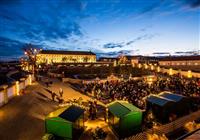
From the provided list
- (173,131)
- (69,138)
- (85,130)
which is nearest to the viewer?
(69,138)

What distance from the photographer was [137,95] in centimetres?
2239

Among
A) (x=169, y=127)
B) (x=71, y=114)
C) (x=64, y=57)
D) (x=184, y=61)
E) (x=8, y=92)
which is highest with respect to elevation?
(x=64, y=57)

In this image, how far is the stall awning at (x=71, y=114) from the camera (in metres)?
12.2

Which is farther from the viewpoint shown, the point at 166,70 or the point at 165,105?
the point at 166,70

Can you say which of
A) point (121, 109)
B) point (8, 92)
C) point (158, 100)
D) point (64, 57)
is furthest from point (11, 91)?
point (64, 57)

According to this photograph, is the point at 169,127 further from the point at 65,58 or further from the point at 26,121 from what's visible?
the point at 65,58

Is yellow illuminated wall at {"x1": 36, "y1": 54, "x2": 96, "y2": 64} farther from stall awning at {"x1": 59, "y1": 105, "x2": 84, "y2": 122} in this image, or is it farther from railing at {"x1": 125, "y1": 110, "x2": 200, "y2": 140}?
railing at {"x1": 125, "y1": 110, "x2": 200, "y2": 140}

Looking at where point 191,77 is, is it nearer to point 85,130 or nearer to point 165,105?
point 165,105

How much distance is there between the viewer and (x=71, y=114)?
1299 cm

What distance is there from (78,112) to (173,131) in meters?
6.42

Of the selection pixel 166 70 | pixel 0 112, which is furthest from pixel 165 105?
pixel 166 70

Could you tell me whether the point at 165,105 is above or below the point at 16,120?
above

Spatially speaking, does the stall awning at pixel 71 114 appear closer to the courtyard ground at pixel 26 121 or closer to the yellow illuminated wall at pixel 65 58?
the courtyard ground at pixel 26 121

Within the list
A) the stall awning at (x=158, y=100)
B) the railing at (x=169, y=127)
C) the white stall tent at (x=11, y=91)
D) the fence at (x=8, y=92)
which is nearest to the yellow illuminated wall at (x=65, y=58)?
the fence at (x=8, y=92)
